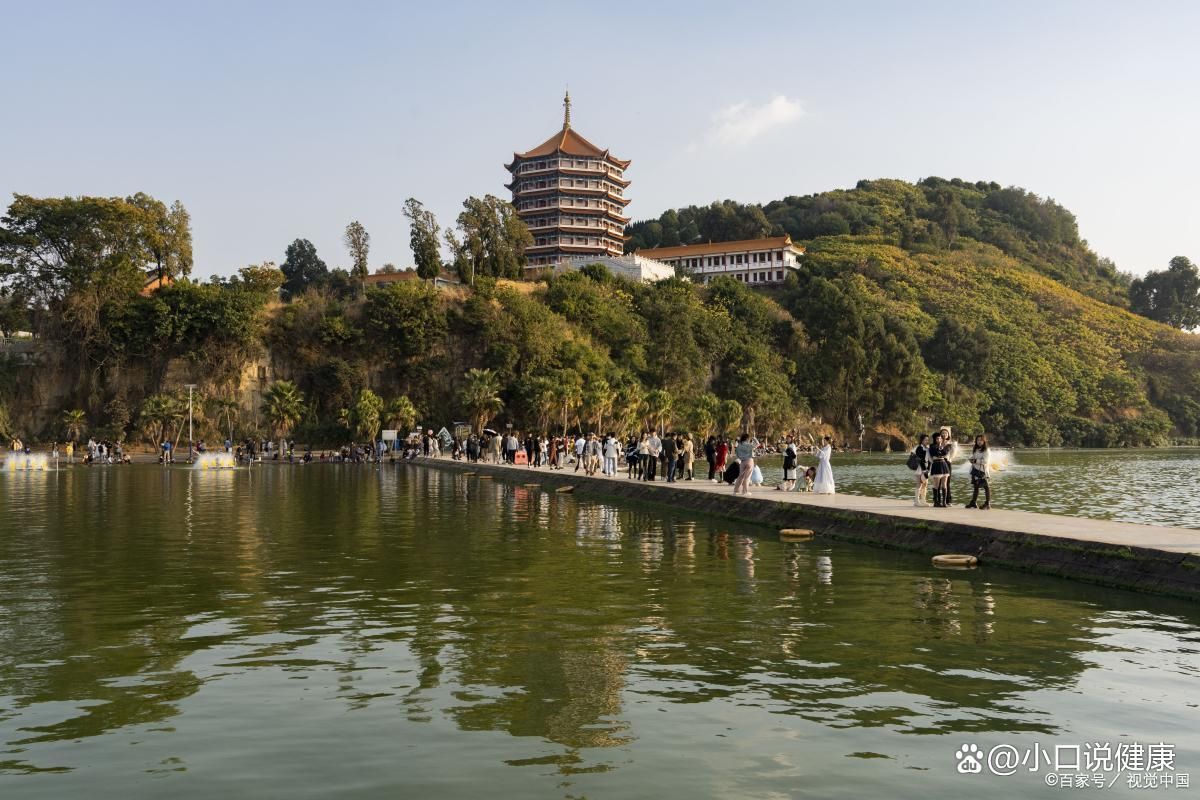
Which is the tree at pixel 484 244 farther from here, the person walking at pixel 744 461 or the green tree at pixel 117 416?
the person walking at pixel 744 461

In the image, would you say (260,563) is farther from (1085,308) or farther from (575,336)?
(1085,308)

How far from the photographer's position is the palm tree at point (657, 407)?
81.6m

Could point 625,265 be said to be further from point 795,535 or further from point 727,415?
point 795,535

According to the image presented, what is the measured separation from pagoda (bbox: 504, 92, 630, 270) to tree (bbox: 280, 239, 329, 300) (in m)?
26.9

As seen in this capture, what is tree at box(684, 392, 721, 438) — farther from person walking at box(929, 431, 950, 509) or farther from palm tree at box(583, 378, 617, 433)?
person walking at box(929, 431, 950, 509)

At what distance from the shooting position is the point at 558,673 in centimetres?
894

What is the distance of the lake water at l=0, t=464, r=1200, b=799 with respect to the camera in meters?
6.45

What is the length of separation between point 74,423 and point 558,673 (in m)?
76.8

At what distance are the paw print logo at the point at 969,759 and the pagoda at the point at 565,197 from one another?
103773 millimetres

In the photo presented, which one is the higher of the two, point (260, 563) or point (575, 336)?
point (575, 336)

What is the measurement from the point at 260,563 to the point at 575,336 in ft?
243

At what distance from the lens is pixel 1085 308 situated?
135375 millimetres

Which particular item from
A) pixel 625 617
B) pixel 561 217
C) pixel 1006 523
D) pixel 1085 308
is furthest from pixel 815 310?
pixel 625 617

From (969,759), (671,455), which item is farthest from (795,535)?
(969,759)
